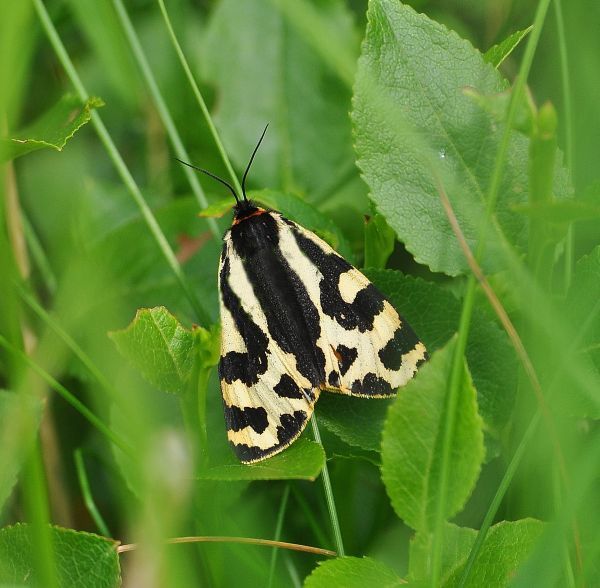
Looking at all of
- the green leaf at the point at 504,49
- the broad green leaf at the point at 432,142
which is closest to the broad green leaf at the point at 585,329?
Answer: the broad green leaf at the point at 432,142

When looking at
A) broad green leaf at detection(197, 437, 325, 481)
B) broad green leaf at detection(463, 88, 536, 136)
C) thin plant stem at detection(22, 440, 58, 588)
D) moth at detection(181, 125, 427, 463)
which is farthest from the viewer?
moth at detection(181, 125, 427, 463)

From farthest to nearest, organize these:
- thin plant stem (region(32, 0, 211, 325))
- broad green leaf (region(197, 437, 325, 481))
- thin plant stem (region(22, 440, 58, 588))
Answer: thin plant stem (region(32, 0, 211, 325)) → broad green leaf (region(197, 437, 325, 481)) → thin plant stem (region(22, 440, 58, 588))

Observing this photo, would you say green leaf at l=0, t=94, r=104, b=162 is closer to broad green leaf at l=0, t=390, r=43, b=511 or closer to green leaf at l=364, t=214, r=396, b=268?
broad green leaf at l=0, t=390, r=43, b=511

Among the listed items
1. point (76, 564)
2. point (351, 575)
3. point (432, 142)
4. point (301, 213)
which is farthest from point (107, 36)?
point (351, 575)

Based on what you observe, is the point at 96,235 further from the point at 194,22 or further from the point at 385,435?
the point at 385,435

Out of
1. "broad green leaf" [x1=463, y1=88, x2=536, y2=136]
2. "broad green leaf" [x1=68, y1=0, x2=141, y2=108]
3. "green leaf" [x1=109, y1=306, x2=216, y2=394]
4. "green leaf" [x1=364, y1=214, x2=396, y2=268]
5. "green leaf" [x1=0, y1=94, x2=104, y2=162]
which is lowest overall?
"green leaf" [x1=109, y1=306, x2=216, y2=394]

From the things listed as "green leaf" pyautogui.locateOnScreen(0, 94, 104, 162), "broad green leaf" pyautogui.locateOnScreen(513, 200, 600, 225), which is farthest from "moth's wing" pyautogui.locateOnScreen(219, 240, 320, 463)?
"broad green leaf" pyautogui.locateOnScreen(513, 200, 600, 225)

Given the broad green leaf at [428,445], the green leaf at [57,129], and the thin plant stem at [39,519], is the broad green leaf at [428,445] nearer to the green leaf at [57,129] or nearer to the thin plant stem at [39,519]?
the thin plant stem at [39,519]

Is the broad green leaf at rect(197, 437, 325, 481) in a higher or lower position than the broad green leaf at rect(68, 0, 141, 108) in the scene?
lower
